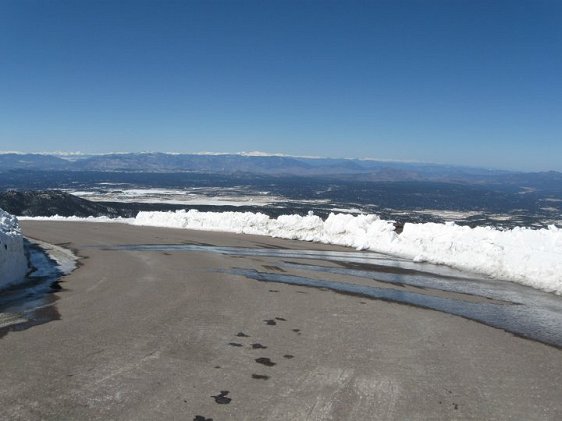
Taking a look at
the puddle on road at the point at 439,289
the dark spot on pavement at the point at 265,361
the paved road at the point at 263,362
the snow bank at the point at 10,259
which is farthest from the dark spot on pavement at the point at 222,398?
the snow bank at the point at 10,259

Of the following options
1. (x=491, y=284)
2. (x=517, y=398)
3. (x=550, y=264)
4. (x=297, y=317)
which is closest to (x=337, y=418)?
(x=517, y=398)

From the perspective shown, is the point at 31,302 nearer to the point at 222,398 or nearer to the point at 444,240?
the point at 222,398

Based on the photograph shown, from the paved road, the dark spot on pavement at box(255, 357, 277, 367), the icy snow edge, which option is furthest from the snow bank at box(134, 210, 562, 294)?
the dark spot on pavement at box(255, 357, 277, 367)

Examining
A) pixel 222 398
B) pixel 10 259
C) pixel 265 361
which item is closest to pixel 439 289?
pixel 265 361

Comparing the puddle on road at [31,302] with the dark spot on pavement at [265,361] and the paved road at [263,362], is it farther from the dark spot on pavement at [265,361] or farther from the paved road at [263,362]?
the dark spot on pavement at [265,361]

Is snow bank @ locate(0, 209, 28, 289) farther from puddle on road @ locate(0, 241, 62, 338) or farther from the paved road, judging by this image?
the paved road
